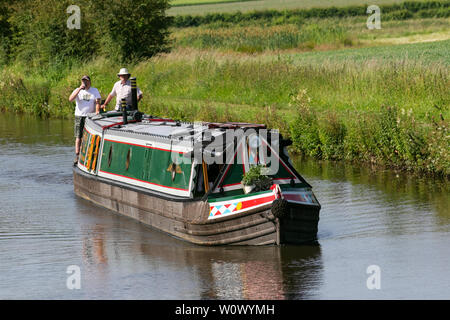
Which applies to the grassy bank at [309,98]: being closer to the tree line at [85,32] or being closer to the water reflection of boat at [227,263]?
the tree line at [85,32]

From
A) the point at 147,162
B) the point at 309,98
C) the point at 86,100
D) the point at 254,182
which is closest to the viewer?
the point at 254,182

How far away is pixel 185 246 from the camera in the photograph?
47.5ft

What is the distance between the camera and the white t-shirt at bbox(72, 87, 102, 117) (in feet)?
64.4

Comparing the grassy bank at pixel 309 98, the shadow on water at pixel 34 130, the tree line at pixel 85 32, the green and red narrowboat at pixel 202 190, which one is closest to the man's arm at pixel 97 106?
the green and red narrowboat at pixel 202 190

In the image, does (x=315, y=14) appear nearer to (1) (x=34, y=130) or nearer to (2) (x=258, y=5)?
(2) (x=258, y=5)

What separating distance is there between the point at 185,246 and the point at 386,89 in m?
11.8

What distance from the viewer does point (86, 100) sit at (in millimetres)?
19781

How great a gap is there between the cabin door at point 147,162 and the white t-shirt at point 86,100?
400 centimetres

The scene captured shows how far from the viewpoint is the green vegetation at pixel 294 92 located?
20219 mm

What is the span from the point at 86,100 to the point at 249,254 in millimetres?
7570

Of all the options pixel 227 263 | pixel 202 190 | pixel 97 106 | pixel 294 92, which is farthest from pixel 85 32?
pixel 227 263

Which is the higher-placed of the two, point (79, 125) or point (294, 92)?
point (79, 125)

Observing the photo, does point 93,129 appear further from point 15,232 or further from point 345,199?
point 345,199
